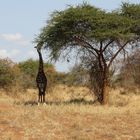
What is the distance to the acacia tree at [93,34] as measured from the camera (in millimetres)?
21547

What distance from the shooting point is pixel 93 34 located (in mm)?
21156

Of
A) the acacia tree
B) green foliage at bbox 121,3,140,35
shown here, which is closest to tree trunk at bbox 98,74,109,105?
the acacia tree

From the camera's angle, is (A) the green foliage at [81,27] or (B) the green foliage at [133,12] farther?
(B) the green foliage at [133,12]

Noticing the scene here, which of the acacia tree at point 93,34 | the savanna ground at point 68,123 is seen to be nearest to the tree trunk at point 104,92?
the acacia tree at point 93,34

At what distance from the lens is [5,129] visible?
46.9 ft

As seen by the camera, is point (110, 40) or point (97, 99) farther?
point (97, 99)

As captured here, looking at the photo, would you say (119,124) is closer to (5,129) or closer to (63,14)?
(5,129)

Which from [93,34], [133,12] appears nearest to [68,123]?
[93,34]

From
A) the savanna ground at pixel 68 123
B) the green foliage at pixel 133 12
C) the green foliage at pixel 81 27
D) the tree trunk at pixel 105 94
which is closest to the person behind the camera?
the savanna ground at pixel 68 123

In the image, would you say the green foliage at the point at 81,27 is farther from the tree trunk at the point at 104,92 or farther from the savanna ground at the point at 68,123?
the savanna ground at the point at 68,123

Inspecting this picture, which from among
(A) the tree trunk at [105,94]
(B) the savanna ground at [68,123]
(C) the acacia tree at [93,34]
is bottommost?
(B) the savanna ground at [68,123]

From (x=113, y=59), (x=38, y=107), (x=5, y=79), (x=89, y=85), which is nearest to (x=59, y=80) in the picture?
(x=5, y=79)

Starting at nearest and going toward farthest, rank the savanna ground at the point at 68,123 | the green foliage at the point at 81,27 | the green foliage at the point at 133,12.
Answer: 1. the savanna ground at the point at 68,123
2. the green foliage at the point at 81,27
3. the green foliage at the point at 133,12

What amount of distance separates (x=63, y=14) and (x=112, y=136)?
938 centimetres
